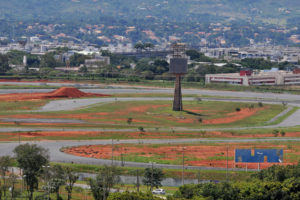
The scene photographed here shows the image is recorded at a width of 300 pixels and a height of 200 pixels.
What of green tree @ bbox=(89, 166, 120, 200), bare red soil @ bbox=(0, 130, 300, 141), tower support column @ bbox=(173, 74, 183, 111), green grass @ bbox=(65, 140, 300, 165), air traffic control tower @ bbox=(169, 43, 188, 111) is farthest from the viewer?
tower support column @ bbox=(173, 74, 183, 111)

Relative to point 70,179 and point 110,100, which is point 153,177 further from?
point 110,100

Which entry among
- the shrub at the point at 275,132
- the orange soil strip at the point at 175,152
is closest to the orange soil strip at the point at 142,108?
the shrub at the point at 275,132

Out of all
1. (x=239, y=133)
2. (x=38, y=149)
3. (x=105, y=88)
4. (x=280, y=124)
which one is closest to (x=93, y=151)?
(x=38, y=149)

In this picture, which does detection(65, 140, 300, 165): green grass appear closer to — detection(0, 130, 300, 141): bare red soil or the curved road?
the curved road

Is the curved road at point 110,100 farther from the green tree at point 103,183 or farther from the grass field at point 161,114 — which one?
the green tree at point 103,183

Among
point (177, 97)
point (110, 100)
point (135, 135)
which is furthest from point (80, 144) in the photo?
point (110, 100)

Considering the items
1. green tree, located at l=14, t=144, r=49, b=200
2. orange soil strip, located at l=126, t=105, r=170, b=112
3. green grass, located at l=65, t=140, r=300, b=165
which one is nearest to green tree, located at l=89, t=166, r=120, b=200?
green tree, located at l=14, t=144, r=49, b=200
